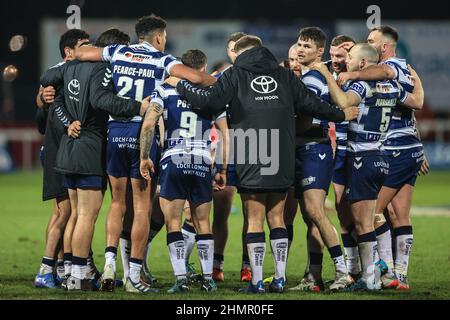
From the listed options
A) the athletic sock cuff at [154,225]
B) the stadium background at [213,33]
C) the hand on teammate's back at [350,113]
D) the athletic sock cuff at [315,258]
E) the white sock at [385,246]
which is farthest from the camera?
the stadium background at [213,33]

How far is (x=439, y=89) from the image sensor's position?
31391 millimetres

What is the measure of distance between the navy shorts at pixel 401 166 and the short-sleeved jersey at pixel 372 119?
54 cm

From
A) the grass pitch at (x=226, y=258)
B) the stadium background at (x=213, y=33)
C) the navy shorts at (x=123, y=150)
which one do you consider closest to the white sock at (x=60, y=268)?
the grass pitch at (x=226, y=258)

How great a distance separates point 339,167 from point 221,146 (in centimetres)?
125

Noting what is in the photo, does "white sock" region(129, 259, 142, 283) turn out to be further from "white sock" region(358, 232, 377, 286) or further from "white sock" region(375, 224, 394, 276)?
"white sock" region(375, 224, 394, 276)

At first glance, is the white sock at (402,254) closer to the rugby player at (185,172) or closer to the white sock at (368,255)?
the white sock at (368,255)

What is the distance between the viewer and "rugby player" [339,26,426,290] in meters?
10.1

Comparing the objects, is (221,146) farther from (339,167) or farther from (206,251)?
(339,167)

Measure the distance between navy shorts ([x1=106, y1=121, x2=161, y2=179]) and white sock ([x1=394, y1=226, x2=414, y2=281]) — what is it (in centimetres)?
272

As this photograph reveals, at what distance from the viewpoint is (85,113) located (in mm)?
9742

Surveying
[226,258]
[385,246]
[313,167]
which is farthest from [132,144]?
[226,258]

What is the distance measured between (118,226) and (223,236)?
1623 millimetres

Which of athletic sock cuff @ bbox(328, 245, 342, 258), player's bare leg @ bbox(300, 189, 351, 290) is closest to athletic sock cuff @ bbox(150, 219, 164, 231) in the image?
player's bare leg @ bbox(300, 189, 351, 290)

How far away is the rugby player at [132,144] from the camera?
9477 mm
